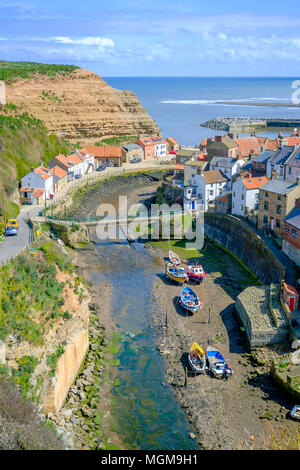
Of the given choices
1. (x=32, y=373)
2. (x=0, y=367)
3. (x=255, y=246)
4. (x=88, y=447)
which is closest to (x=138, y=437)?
(x=88, y=447)

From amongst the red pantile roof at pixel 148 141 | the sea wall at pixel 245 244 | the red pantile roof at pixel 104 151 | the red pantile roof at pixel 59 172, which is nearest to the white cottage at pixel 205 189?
the sea wall at pixel 245 244

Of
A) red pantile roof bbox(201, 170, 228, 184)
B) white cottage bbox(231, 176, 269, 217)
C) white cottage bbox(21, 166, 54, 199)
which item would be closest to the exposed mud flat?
white cottage bbox(231, 176, 269, 217)

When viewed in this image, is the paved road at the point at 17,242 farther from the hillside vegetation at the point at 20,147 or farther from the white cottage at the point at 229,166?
the white cottage at the point at 229,166

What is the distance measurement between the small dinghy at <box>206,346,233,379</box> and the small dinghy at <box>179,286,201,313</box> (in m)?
5.85

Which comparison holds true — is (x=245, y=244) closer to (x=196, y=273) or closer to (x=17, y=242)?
(x=196, y=273)

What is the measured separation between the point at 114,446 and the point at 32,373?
17.8 ft

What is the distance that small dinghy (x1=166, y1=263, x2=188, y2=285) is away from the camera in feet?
129

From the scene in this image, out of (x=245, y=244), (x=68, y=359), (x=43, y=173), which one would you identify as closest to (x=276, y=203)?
(x=245, y=244)

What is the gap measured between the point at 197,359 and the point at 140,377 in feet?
12.1

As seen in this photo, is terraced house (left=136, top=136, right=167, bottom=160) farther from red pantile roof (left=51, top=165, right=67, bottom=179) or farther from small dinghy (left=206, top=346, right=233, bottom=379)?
small dinghy (left=206, top=346, right=233, bottom=379)
